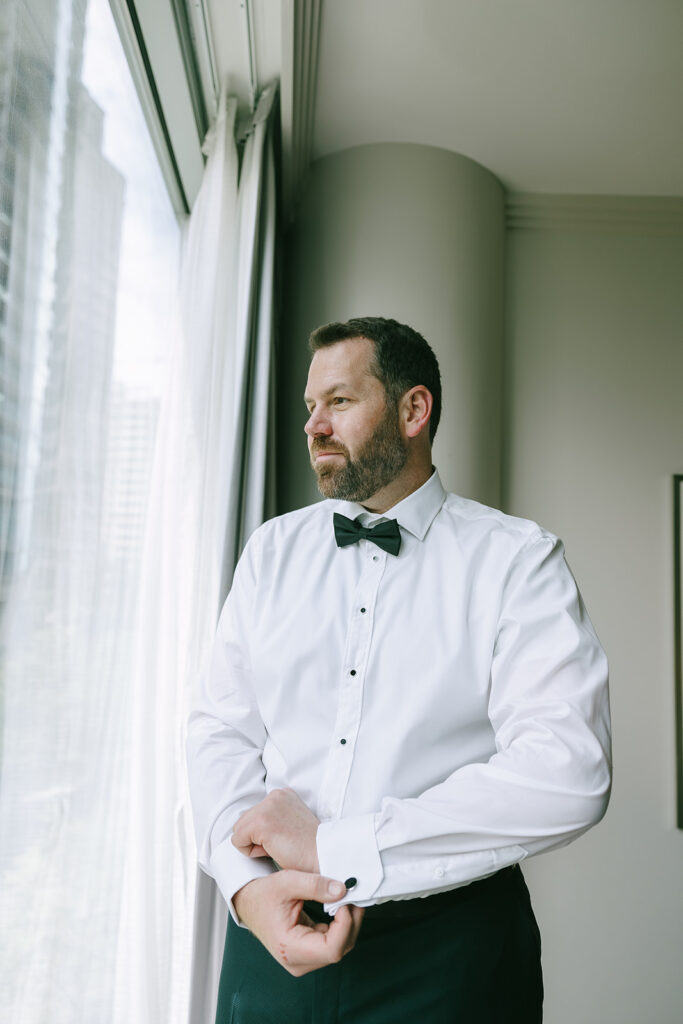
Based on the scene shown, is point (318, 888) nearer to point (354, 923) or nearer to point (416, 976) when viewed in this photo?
point (354, 923)

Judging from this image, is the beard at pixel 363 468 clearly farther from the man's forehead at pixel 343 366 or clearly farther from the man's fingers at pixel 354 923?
the man's fingers at pixel 354 923

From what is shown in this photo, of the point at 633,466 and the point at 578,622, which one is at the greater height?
the point at 633,466

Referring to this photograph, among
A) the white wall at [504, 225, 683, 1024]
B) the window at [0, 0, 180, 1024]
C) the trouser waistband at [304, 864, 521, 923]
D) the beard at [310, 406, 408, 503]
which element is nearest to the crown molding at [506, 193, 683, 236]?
the white wall at [504, 225, 683, 1024]

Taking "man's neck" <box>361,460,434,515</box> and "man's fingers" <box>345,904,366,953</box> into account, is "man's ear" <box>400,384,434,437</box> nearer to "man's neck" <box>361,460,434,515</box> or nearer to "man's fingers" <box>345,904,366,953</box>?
"man's neck" <box>361,460,434,515</box>

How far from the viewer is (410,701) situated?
1239 millimetres

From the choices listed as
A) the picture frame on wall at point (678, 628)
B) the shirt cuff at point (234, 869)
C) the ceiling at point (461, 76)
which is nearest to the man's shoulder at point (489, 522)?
the shirt cuff at point (234, 869)

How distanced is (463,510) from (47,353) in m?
0.77

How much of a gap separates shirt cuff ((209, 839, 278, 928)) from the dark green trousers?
0.12 m

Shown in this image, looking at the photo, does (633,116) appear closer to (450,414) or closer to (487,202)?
(487,202)

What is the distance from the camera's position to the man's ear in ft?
4.98

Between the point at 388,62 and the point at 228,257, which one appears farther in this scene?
the point at 388,62

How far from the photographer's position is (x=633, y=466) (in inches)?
111

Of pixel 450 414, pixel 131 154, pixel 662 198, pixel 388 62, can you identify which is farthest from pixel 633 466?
pixel 131 154

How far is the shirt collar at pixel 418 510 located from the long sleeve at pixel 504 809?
375 millimetres
